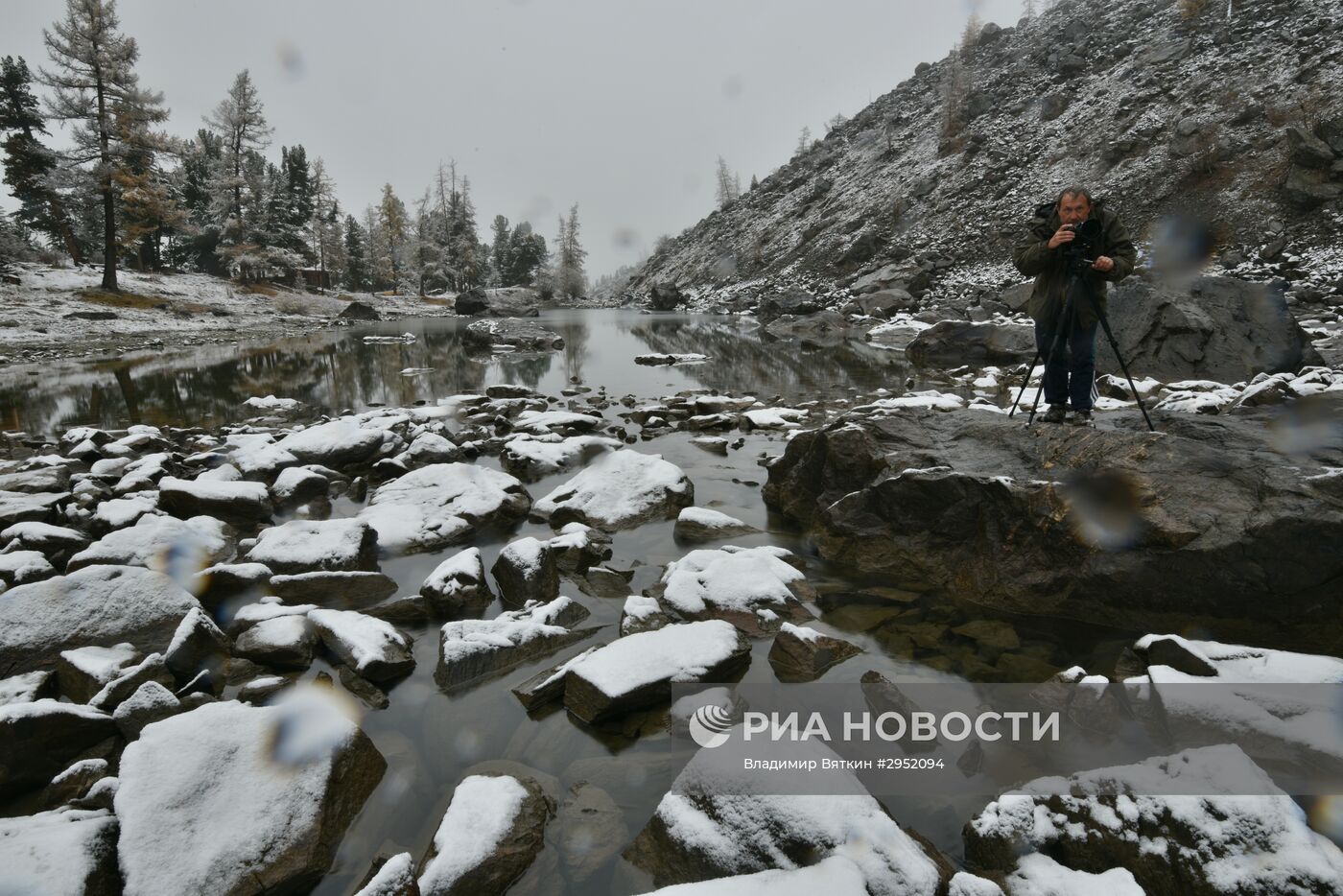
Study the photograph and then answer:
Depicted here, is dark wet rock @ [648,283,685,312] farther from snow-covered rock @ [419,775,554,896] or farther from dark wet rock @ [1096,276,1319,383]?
snow-covered rock @ [419,775,554,896]

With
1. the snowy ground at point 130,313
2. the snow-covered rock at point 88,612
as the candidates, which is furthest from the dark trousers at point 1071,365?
the snowy ground at point 130,313

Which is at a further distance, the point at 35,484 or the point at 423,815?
the point at 35,484

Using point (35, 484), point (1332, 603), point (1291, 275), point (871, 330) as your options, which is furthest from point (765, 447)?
point (1291, 275)

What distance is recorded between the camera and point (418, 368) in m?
21.3

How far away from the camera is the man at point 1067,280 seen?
17.8 ft

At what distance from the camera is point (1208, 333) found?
43.0ft

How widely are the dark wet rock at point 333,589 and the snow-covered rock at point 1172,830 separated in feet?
15.7

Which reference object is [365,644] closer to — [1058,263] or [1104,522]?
[1104,522]

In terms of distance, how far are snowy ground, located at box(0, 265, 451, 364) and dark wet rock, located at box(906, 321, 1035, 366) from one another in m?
31.4

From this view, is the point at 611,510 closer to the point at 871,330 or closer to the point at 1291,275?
the point at 871,330

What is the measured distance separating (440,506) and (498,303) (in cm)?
6157

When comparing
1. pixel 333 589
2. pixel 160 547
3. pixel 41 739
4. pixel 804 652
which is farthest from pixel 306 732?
pixel 160 547

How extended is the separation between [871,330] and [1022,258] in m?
25.4

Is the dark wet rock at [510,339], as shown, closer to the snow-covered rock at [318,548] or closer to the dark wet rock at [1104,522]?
the snow-covered rock at [318,548]
